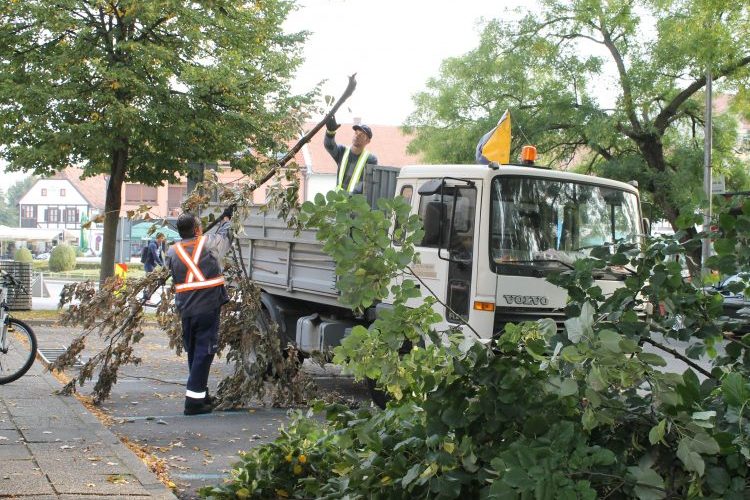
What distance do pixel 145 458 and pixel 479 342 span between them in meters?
3.76

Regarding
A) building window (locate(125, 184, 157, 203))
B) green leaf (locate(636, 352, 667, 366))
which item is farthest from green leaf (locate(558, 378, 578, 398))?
building window (locate(125, 184, 157, 203))

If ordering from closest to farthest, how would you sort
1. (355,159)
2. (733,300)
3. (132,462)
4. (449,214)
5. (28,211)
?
(733,300) < (132,462) < (449,214) < (355,159) < (28,211)

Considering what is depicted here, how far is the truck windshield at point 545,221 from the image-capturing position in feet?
28.0

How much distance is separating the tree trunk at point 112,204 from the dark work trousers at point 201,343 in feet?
34.2

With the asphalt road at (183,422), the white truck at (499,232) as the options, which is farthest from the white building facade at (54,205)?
the white truck at (499,232)

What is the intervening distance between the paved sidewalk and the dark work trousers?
3.30ft

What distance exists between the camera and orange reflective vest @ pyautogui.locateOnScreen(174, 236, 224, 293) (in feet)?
28.3

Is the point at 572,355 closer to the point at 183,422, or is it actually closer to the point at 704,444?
the point at 704,444

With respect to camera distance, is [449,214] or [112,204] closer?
[449,214]

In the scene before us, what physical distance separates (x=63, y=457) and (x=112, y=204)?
45.5 ft

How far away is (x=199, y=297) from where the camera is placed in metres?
8.64

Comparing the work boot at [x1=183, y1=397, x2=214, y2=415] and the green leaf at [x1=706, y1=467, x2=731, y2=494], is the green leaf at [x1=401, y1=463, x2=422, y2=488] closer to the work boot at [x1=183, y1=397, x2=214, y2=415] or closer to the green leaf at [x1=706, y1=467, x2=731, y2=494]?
the green leaf at [x1=706, y1=467, x2=731, y2=494]

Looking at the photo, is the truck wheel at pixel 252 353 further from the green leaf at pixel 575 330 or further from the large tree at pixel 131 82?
the large tree at pixel 131 82

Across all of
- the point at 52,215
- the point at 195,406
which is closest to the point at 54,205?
the point at 52,215
